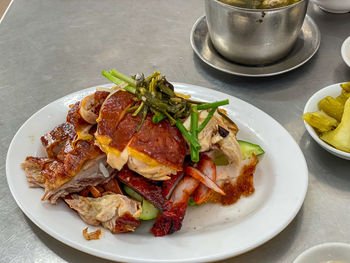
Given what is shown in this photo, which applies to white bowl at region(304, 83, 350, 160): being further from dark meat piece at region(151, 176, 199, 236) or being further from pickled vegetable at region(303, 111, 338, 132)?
dark meat piece at region(151, 176, 199, 236)

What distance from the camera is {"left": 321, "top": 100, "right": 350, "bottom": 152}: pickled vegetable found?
6.07 feet

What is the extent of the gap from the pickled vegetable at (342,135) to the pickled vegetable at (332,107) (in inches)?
2.5

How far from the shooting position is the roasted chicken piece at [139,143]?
1598mm

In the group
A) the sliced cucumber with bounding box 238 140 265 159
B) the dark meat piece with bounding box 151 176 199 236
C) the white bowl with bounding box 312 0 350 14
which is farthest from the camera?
the white bowl with bounding box 312 0 350 14

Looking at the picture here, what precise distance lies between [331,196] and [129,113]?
0.98 metres

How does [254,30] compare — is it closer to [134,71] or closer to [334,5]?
[134,71]

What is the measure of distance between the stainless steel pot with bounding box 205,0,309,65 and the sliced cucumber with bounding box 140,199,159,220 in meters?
1.16

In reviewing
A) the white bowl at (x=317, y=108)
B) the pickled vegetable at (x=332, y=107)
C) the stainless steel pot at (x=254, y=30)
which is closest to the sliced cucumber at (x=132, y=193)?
the white bowl at (x=317, y=108)

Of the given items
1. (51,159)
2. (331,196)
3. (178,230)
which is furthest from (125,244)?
(331,196)

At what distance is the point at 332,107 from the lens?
1989mm

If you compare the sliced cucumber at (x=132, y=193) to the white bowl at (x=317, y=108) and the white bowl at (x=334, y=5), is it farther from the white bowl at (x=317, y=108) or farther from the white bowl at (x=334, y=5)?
the white bowl at (x=334, y=5)

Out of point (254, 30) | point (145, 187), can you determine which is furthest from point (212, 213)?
point (254, 30)

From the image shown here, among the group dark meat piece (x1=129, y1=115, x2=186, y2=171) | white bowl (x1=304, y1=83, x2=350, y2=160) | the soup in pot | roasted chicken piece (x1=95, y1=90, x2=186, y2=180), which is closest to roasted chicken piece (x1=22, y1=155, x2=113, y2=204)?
roasted chicken piece (x1=95, y1=90, x2=186, y2=180)

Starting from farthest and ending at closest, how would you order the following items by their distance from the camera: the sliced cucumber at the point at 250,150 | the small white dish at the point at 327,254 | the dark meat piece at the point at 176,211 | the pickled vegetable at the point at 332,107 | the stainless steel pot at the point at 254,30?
1. the stainless steel pot at the point at 254,30
2. the pickled vegetable at the point at 332,107
3. the sliced cucumber at the point at 250,150
4. the dark meat piece at the point at 176,211
5. the small white dish at the point at 327,254
